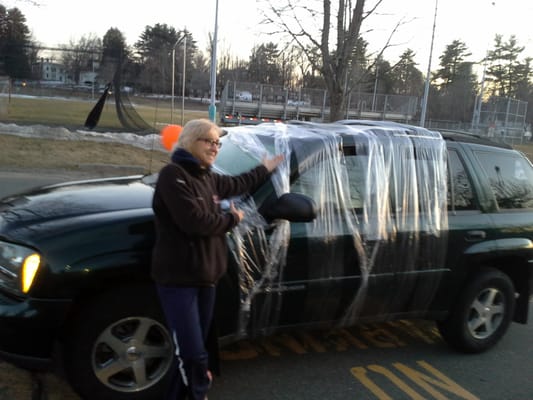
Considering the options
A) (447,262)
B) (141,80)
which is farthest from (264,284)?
(141,80)

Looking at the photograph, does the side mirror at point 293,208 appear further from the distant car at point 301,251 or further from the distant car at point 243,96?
the distant car at point 243,96

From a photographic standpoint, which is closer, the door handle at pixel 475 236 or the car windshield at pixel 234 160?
the car windshield at pixel 234 160

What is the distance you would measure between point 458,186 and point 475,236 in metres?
0.42

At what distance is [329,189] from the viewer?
11.2ft

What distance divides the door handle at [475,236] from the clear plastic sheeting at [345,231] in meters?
0.24

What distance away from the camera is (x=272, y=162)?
3.22 meters

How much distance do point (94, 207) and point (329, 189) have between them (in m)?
1.55

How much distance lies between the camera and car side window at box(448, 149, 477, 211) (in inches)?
154

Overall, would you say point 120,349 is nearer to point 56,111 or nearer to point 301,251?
point 301,251

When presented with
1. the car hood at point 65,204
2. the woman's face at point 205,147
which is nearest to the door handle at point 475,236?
the woman's face at point 205,147

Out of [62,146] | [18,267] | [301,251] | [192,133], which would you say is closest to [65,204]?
[18,267]

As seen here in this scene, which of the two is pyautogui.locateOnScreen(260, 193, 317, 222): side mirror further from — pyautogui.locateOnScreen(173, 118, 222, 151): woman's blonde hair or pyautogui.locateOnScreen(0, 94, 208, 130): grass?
pyautogui.locateOnScreen(0, 94, 208, 130): grass

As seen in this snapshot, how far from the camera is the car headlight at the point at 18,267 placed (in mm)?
2645

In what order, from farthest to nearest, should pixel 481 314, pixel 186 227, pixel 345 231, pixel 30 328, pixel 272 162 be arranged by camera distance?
pixel 481 314 < pixel 345 231 < pixel 272 162 < pixel 30 328 < pixel 186 227
